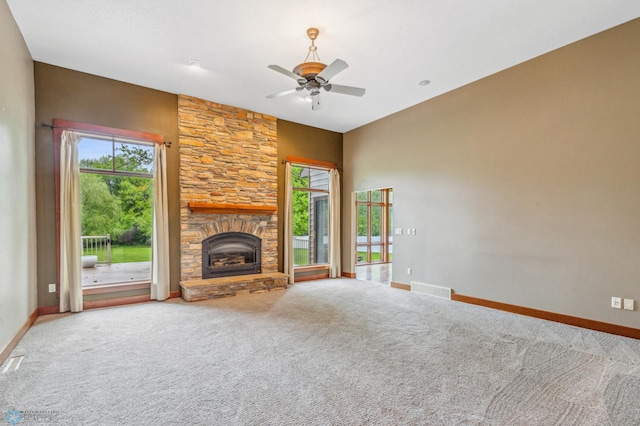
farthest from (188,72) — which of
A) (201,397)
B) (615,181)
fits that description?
(615,181)

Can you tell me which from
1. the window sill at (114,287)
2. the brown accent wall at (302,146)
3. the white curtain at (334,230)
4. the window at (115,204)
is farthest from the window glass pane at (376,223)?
the window sill at (114,287)

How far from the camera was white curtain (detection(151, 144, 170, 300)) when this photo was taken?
4.90 m

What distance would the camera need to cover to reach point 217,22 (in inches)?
129

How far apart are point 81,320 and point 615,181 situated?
6831mm

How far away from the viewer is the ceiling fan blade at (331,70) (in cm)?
295

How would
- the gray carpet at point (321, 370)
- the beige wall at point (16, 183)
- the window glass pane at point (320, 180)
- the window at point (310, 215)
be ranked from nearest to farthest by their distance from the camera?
the gray carpet at point (321, 370) < the beige wall at point (16, 183) < the window at point (310, 215) < the window glass pane at point (320, 180)

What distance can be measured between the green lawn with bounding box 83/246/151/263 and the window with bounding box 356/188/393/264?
19.9 feet

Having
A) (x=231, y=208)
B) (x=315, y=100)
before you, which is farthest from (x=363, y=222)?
(x=315, y=100)

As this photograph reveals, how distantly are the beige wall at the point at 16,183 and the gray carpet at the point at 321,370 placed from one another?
1.46 ft

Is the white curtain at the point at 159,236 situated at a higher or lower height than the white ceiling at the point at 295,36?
lower

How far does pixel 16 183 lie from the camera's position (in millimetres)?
3311

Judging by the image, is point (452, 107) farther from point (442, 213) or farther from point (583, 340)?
point (583, 340)

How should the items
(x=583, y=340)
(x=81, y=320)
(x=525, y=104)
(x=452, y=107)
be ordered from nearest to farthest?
(x=583, y=340)
(x=81, y=320)
(x=525, y=104)
(x=452, y=107)

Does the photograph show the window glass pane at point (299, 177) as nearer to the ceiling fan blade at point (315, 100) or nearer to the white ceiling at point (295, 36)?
the white ceiling at point (295, 36)
